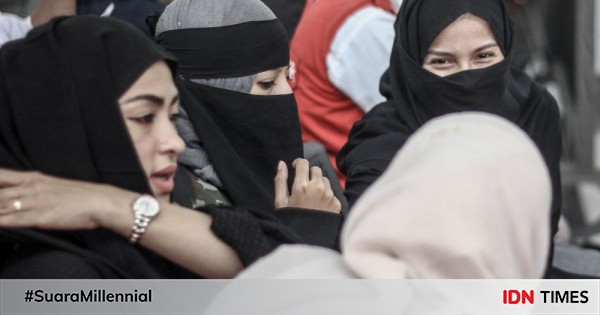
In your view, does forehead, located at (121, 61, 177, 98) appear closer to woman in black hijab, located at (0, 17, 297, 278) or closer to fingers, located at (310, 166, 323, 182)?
woman in black hijab, located at (0, 17, 297, 278)

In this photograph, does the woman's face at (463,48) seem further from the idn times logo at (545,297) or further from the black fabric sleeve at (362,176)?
the idn times logo at (545,297)

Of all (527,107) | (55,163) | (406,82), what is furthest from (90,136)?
(527,107)

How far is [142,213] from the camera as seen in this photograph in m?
2.34

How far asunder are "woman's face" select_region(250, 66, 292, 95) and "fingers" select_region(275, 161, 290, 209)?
8.5 inches

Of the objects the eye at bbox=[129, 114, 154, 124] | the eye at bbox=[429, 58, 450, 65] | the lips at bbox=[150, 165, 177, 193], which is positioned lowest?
the eye at bbox=[429, 58, 450, 65]

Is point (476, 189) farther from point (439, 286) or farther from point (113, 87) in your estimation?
point (113, 87)

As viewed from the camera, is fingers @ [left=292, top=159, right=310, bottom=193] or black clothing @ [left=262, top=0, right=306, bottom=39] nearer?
fingers @ [left=292, top=159, right=310, bottom=193]

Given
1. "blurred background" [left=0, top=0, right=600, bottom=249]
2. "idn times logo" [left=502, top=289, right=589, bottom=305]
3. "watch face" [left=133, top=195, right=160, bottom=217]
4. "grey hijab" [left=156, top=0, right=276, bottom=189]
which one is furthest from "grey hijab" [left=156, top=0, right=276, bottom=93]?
"blurred background" [left=0, top=0, right=600, bottom=249]

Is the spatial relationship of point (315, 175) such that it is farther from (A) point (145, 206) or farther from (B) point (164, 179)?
(A) point (145, 206)

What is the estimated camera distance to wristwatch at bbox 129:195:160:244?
7.67ft

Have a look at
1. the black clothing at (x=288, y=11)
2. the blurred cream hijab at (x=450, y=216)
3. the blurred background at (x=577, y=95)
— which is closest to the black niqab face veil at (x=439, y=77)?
the black clothing at (x=288, y=11)

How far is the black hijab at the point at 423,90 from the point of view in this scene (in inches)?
145

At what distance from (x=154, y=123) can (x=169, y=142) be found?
0.16 ft

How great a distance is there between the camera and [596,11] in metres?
7.25
